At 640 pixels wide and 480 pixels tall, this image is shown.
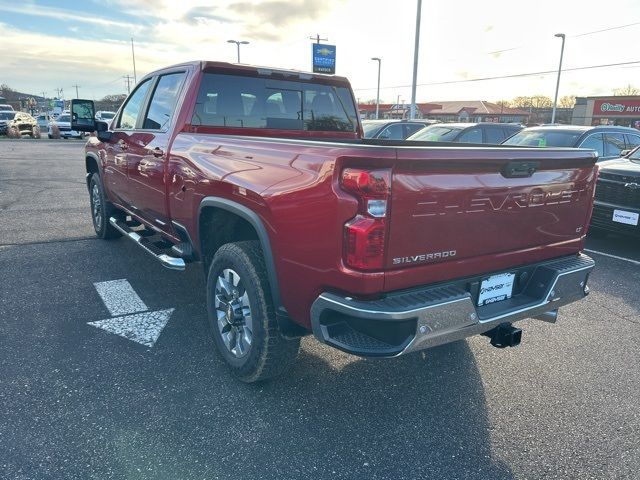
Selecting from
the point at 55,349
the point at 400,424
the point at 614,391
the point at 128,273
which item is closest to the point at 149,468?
the point at 400,424

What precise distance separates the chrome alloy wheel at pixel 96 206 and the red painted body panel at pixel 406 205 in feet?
11.6

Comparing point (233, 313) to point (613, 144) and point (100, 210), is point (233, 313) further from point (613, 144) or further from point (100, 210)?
point (613, 144)

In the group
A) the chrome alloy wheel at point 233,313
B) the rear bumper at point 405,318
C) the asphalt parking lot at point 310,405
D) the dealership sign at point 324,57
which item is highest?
the dealership sign at point 324,57

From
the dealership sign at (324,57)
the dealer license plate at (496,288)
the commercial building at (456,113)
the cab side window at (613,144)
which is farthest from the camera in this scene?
the commercial building at (456,113)

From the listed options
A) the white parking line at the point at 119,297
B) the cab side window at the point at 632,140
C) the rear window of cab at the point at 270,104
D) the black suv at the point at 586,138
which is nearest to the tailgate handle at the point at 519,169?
the rear window of cab at the point at 270,104

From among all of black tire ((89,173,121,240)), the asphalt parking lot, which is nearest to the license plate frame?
the asphalt parking lot

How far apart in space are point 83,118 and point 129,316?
8.61 ft

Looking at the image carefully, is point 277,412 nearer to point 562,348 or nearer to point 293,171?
point 293,171

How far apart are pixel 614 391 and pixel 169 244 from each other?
12.1 feet

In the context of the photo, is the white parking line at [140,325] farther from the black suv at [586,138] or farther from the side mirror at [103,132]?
the black suv at [586,138]

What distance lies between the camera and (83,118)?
17.8 feet

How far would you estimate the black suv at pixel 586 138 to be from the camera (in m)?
7.71

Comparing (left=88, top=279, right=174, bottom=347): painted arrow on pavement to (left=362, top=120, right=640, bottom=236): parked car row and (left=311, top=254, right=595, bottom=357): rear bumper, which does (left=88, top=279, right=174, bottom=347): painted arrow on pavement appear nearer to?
(left=311, top=254, right=595, bottom=357): rear bumper

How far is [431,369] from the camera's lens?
3.38 metres
